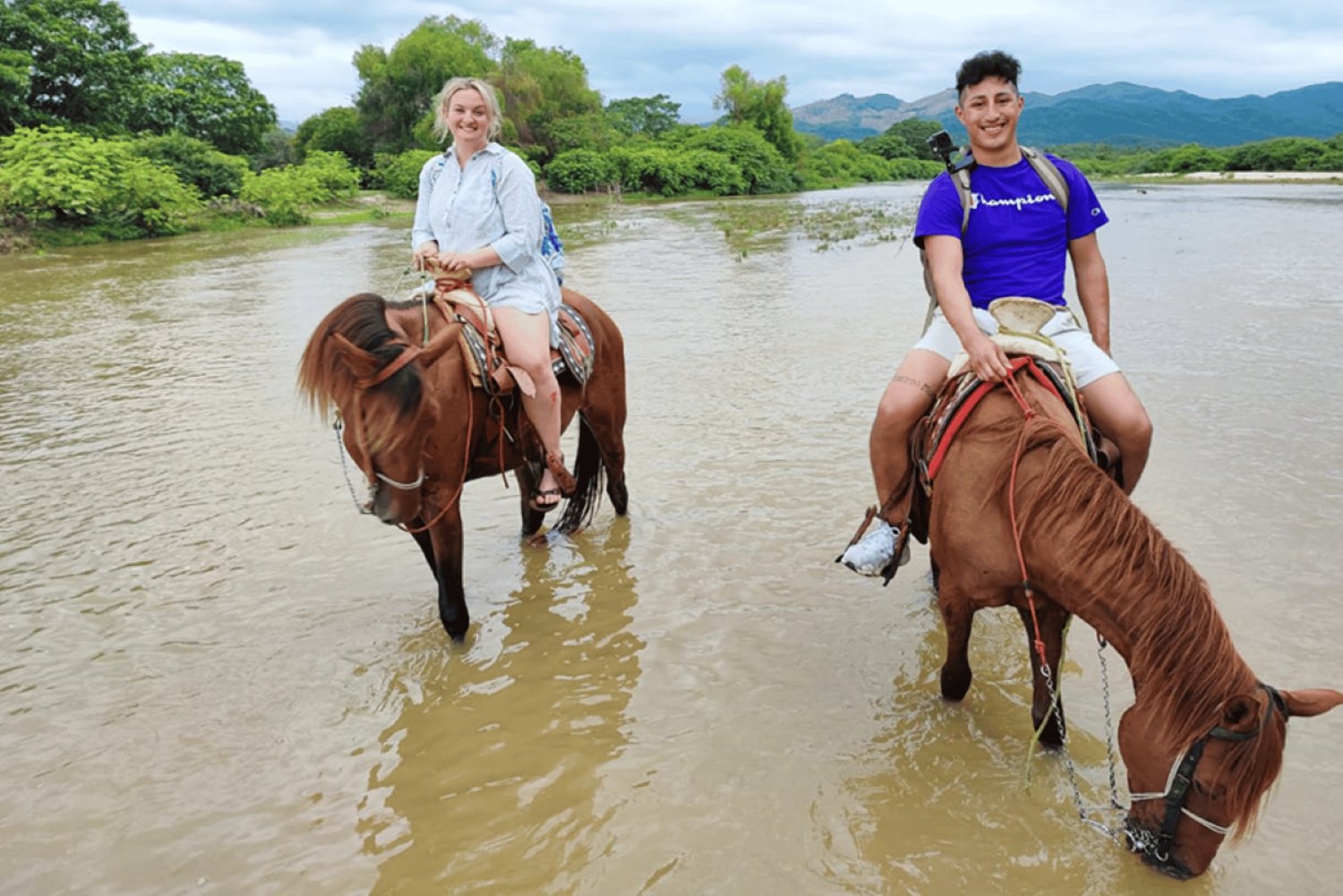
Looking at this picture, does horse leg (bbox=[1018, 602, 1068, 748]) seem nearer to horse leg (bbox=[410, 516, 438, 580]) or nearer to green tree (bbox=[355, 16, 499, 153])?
horse leg (bbox=[410, 516, 438, 580])

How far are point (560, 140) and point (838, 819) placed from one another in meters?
54.9

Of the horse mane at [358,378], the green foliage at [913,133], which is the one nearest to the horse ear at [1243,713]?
the horse mane at [358,378]

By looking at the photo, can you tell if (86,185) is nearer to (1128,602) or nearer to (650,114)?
(1128,602)

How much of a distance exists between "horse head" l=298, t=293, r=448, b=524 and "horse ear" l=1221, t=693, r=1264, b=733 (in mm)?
2804

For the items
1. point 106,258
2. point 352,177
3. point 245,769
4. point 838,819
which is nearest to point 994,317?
point 838,819

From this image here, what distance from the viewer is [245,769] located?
3059mm

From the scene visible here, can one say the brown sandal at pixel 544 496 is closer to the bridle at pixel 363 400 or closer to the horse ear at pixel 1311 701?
the bridle at pixel 363 400

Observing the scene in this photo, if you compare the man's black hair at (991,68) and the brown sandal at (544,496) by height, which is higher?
the man's black hair at (991,68)

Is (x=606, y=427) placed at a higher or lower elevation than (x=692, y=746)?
higher

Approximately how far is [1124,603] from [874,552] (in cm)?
102

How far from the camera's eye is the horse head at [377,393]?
Result: 3.21m

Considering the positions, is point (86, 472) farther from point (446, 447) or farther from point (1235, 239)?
point (1235, 239)

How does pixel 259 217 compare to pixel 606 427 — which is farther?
pixel 259 217

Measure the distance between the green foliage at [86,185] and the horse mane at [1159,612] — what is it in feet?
88.8
